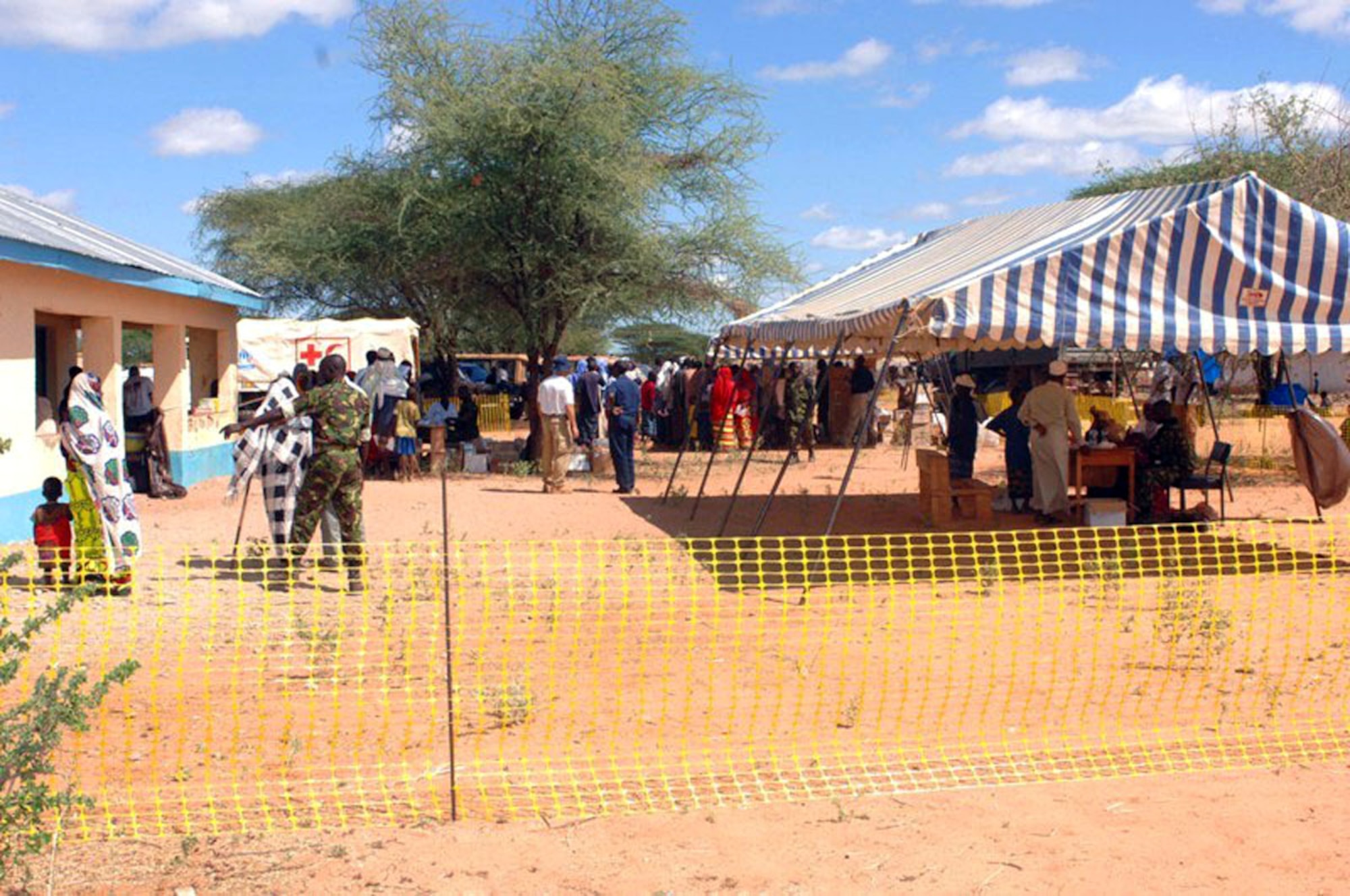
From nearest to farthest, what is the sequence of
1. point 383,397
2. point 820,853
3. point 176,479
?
point 820,853 < point 176,479 < point 383,397

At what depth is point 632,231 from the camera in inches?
804

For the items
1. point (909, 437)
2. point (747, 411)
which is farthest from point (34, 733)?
point (747, 411)

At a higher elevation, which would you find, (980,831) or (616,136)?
(616,136)

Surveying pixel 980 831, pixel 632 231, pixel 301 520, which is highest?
pixel 632 231

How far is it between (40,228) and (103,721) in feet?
27.2

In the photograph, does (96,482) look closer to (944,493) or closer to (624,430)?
(944,493)

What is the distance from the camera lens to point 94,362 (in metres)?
15.4

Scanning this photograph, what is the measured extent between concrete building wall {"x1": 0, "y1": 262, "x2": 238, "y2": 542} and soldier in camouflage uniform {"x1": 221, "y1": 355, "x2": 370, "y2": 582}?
2791 mm

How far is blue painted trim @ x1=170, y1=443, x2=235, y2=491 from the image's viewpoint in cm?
1780

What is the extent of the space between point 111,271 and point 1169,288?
9735mm

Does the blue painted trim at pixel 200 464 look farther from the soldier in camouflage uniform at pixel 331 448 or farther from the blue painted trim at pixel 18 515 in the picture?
the soldier in camouflage uniform at pixel 331 448

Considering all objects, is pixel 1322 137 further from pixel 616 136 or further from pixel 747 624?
pixel 747 624

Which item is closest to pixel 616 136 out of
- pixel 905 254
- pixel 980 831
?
pixel 905 254

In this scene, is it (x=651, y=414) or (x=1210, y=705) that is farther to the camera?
(x=651, y=414)
